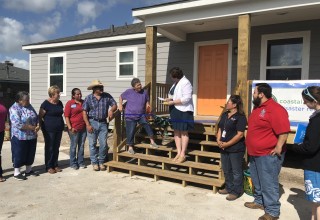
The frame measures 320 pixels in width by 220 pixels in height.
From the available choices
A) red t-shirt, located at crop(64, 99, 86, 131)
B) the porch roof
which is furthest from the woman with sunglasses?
red t-shirt, located at crop(64, 99, 86, 131)

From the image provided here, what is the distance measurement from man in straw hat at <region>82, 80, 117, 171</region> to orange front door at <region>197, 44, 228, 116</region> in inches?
122

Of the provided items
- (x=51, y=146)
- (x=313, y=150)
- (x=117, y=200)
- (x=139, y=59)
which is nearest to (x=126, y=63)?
(x=139, y=59)

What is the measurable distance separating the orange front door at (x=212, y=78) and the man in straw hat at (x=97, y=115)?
10.2 ft

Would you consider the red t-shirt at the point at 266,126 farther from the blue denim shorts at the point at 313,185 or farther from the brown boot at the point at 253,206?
the brown boot at the point at 253,206

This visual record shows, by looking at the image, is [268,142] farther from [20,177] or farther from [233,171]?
[20,177]

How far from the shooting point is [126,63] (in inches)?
371

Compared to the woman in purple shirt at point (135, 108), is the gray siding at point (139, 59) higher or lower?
higher

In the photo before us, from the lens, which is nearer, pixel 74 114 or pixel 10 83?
pixel 74 114

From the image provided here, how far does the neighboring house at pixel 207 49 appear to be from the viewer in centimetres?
586

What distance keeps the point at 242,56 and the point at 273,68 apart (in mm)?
2044

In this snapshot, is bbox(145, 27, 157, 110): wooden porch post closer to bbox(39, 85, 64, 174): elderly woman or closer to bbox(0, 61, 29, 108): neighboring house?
bbox(39, 85, 64, 174): elderly woman

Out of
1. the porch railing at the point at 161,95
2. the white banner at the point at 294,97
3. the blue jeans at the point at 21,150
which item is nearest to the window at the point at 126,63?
the porch railing at the point at 161,95

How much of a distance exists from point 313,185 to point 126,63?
7.26 m

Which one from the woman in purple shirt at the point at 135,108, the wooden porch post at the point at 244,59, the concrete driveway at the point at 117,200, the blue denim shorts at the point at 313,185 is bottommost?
the concrete driveway at the point at 117,200
